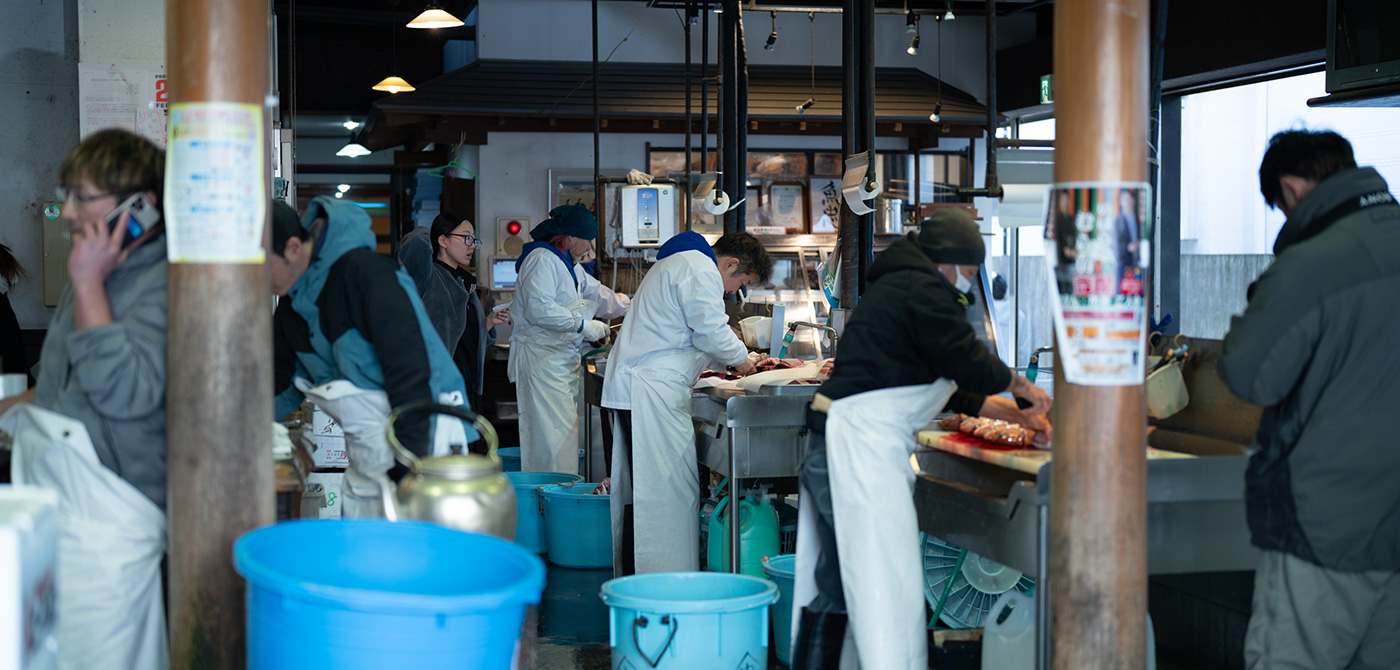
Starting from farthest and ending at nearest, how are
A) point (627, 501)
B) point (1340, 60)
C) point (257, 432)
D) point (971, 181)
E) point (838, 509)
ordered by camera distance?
1. point (971, 181)
2. point (1340, 60)
3. point (627, 501)
4. point (838, 509)
5. point (257, 432)

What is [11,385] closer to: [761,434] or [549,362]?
[761,434]

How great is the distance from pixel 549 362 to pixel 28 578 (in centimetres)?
571

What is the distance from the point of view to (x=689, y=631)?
3.53m

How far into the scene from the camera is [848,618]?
366cm

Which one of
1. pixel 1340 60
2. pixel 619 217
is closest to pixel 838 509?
pixel 1340 60

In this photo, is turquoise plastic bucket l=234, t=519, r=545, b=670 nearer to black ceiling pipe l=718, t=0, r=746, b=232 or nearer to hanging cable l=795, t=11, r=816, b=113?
black ceiling pipe l=718, t=0, r=746, b=232

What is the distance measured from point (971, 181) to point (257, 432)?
10784mm

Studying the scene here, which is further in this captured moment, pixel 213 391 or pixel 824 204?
pixel 824 204

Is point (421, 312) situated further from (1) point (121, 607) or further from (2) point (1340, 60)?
(2) point (1340, 60)

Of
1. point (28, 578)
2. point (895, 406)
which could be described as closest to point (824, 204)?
point (895, 406)

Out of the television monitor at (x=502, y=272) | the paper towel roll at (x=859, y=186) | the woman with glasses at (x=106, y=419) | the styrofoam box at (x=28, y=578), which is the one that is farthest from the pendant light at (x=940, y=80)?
the styrofoam box at (x=28, y=578)

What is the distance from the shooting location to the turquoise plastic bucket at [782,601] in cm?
431

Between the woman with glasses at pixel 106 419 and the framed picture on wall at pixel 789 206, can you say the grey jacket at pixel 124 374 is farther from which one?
the framed picture on wall at pixel 789 206

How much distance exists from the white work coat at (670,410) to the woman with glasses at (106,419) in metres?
2.89
